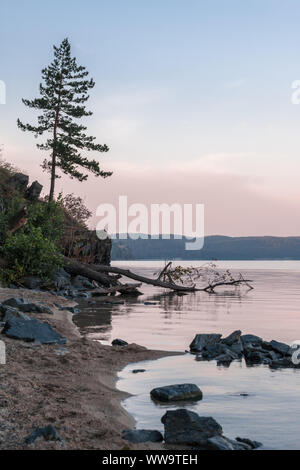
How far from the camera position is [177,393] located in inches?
340

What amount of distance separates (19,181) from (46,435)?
36.4 m

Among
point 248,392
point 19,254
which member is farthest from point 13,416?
point 19,254

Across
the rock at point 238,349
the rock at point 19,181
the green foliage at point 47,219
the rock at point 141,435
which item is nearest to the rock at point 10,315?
the rock at point 238,349

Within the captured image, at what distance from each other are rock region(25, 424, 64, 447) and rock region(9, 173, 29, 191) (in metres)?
35.8

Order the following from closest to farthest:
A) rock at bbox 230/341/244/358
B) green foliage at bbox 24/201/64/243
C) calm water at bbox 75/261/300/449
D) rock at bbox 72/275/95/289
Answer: calm water at bbox 75/261/300/449 < rock at bbox 230/341/244/358 < green foliage at bbox 24/201/64/243 < rock at bbox 72/275/95/289

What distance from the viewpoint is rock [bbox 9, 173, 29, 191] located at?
4038cm

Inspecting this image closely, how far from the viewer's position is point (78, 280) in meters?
35.1

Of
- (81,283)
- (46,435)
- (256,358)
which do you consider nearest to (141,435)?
(46,435)

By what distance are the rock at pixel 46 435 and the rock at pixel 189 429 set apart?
4.81 feet

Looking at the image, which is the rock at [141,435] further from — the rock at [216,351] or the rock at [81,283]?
the rock at [81,283]

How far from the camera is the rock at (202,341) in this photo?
13.4m

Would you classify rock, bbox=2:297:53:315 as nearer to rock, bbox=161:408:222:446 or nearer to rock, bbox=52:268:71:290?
rock, bbox=161:408:222:446

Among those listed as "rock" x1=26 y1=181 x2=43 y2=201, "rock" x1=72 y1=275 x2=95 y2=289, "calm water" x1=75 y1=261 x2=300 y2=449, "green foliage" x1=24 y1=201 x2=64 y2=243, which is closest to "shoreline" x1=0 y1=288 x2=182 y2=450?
"calm water" x1=75 y1=261 x2=300 y2=449
